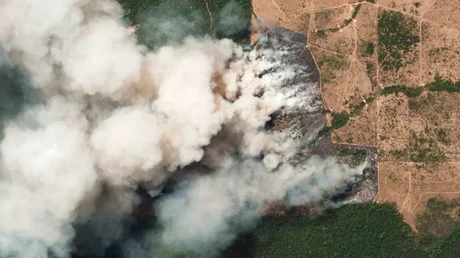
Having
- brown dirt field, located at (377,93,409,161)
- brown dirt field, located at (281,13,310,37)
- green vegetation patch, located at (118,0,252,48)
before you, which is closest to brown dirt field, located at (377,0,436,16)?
brown dirt field, located at (281,13,310,37)

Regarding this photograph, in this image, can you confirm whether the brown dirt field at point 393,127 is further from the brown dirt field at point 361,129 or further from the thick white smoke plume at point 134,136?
the thick white smoke plume at point 134,136

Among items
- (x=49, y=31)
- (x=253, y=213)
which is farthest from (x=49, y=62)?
(x=253, y=213)

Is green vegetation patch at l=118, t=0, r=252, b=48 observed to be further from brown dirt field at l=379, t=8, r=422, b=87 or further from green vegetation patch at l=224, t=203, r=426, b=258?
green vegetation patch at l=224, t=203, r=426, b=258

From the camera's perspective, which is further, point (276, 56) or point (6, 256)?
point (276, 56)

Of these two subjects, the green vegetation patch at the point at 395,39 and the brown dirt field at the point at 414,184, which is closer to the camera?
the brown dirt field at the point at 414,184

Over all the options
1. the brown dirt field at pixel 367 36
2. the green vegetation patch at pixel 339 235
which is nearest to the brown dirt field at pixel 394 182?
the green vegetation patch at pixel 339 235

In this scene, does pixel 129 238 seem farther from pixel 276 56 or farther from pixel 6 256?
pixel 276 56
